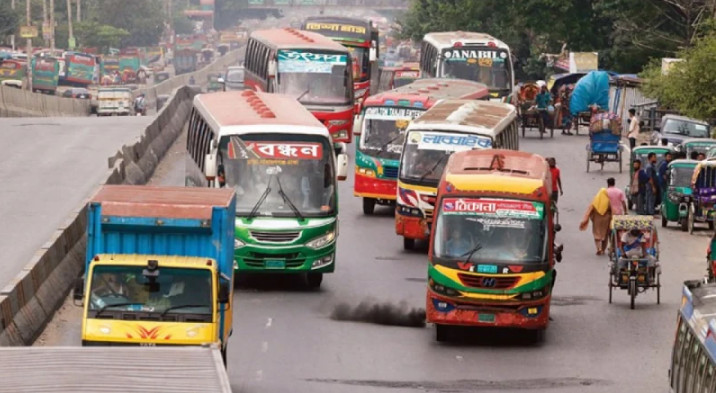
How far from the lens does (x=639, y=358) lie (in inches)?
928

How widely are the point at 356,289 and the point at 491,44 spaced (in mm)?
25962

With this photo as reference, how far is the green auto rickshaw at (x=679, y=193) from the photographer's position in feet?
119

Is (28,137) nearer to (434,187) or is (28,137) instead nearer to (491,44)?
(491,44)

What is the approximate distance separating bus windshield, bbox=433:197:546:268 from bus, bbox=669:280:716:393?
584cm

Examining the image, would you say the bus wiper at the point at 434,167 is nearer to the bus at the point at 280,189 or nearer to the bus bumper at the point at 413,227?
the bus bumper at the point at 413,227

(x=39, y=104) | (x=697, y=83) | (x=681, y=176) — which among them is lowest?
(x=39, y=104)

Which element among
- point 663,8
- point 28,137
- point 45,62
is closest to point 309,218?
point 28,137

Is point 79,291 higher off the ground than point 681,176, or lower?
higher

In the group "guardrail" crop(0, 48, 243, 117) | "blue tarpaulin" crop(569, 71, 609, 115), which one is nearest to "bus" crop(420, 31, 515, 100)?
"blue tarpaulin" crop(569, 71, 609, 115)

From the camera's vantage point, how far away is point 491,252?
80.5ft

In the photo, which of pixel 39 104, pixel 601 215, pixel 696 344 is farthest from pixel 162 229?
pixel 39 104

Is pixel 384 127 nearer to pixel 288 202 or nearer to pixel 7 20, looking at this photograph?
pixel 288 202

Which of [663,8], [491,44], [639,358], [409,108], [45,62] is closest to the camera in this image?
[639,358]

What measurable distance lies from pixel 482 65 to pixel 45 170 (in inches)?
644
